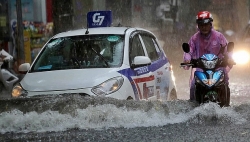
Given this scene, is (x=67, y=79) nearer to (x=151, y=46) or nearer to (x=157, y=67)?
(x=157, y=67)

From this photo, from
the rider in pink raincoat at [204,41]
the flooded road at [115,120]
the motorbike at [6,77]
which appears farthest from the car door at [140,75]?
the motorbike at [6,77]

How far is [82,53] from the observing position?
347 inches

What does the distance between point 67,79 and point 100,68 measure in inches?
21.5

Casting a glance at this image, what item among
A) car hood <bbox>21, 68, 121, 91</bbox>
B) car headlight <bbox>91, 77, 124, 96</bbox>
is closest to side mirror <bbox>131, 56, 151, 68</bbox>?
car hood <bbox>21, 68, 121, 91</bbox>

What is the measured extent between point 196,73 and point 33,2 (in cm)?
2176

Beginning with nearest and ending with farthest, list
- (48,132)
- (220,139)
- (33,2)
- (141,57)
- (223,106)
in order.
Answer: (220,139) → (48,132) → (223,106) → (141,57) → (33,2)

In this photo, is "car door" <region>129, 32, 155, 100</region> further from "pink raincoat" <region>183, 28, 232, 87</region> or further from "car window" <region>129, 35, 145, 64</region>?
"pink raincoat" <region>183, 28, 232, 87</region>

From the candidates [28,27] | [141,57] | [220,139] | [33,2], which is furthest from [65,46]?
[33,2]

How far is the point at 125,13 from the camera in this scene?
29.8 m

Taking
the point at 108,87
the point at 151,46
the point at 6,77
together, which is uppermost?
the point at 151,46

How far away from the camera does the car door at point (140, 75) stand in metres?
8.48

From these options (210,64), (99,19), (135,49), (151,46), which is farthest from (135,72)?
(99,19)

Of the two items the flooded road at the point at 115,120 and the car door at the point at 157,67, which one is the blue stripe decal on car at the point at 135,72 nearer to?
the car door at the point at 157,67

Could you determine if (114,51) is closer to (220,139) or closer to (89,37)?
(89,37)
